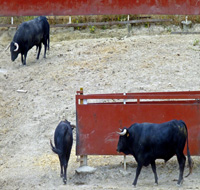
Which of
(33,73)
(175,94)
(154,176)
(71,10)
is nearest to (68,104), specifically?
(33,73)

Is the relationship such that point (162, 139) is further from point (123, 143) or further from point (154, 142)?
point (123, 143)

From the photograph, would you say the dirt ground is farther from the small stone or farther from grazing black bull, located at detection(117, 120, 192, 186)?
grazing black bull, located at detection(117, 120, 192, 186)

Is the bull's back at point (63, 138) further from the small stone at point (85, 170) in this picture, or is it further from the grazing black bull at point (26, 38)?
the grazing black bull at point (26, 38)

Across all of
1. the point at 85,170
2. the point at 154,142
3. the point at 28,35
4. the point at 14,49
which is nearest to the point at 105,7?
the point at 28,35

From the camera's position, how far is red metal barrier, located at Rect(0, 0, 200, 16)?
22.7 m

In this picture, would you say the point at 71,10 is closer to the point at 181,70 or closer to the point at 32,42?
the point at 32,42

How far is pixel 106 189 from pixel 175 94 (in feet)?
10.2

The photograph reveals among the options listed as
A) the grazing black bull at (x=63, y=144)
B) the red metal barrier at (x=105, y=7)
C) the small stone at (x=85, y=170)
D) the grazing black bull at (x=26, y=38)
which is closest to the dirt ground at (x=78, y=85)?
the small stone at (x=85, y=170)

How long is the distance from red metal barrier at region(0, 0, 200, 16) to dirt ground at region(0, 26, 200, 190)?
92 centimetres

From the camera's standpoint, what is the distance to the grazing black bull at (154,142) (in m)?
11.2

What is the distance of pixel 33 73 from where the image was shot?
19734 mm

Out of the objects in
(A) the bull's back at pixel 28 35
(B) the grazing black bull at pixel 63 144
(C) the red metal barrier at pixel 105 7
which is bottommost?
(B) the grazing black bull at pixel 63 144

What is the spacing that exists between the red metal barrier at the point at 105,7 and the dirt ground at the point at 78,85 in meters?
0.92

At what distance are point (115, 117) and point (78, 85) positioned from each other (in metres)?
5.77
